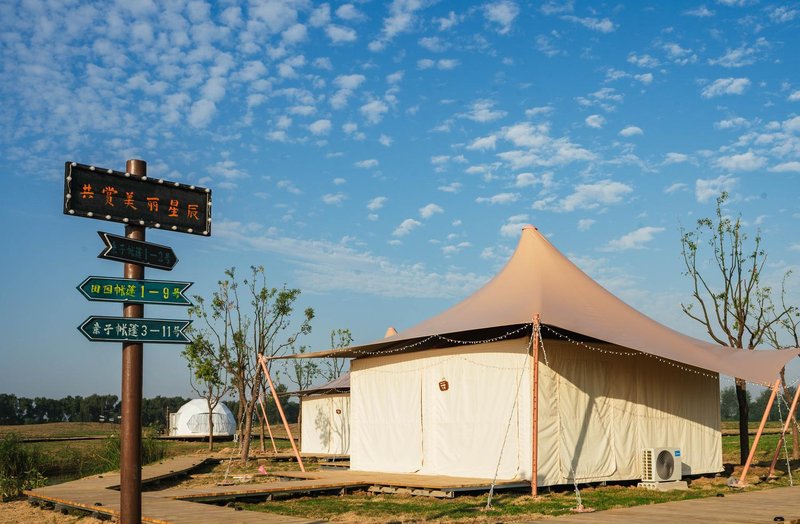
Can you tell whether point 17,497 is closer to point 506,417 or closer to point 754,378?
point 506,417

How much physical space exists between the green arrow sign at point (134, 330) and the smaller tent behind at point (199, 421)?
43273 millimetres

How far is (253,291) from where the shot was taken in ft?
82.0

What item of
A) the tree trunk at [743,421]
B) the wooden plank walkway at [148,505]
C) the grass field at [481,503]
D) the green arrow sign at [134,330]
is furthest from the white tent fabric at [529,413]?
the green arrow sign at [134,330]

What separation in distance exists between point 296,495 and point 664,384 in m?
7.15

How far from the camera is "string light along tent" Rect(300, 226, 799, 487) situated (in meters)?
13.6

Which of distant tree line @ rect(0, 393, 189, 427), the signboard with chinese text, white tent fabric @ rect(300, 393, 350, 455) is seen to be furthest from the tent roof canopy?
distant tree line @ rect(0, 393, 189, 427)

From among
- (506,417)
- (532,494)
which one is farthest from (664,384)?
(532,494)

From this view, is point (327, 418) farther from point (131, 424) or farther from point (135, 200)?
point (135, 200)

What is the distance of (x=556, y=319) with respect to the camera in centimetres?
1284

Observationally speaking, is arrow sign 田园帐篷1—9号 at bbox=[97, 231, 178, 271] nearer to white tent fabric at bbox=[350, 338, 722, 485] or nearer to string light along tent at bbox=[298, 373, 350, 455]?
white tent fabric at bbox=[350, 338, 722, 485]

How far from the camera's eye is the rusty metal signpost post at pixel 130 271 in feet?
22.4

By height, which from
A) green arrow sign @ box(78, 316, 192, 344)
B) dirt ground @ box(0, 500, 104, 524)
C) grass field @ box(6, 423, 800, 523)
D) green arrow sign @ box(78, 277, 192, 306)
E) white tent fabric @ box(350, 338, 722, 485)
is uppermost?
green arrow sign @ box(78, 277, 192, 306)

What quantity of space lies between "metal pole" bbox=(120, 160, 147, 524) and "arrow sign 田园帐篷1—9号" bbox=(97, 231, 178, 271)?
3.1 inches

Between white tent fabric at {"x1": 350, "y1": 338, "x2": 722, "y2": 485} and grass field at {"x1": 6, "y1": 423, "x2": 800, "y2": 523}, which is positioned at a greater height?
white tent fabric at {"x1": 350, "y1": 338, "x2": 722, "y2": 485}
